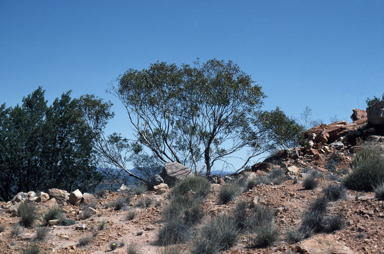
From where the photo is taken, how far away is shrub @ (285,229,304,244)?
590 cm

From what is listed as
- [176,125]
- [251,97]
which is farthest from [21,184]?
[251,97]

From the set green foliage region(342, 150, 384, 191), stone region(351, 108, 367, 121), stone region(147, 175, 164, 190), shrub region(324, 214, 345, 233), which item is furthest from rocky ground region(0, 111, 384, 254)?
stone region(351, 108, 367, 121)

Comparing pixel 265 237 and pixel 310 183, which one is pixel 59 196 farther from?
pixel 310 183

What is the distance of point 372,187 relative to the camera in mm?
7910

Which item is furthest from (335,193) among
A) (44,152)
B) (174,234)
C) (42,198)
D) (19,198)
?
(44,152)

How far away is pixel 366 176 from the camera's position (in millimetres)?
8164

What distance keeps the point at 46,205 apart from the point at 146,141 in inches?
365

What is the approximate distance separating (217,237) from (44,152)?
666 inches

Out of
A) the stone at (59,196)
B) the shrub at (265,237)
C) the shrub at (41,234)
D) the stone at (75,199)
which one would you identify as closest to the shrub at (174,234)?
the shrub at (265,237)

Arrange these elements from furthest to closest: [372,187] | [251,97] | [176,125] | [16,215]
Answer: [176,125] → [251,97] → [16,215] → [372,187]

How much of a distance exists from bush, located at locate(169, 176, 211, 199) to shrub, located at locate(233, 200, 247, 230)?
7.53 feet

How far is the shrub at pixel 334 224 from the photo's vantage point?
5973mm

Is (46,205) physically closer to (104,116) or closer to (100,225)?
(100,225)

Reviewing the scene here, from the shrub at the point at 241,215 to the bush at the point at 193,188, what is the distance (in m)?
2.30
